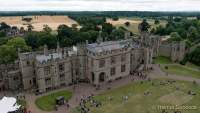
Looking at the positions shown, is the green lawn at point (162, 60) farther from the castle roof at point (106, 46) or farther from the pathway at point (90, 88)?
the castle roof at point (106, 46)

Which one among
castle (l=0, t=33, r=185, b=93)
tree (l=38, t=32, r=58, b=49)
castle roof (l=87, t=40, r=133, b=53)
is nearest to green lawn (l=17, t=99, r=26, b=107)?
castle (l=0, t=33, r=185, b=93)

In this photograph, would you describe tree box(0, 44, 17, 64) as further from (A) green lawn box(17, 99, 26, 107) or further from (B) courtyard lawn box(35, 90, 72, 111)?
(B) courtyard lawn box(35, 90, 72, 111)

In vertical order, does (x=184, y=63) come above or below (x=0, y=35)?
below

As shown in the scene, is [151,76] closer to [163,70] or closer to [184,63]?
[163,70]

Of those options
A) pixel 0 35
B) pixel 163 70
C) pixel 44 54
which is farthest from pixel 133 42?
pixel 0 35

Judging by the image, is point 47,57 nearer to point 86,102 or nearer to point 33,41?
point 86,102


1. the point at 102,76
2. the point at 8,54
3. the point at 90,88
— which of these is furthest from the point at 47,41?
the point at 90,88
